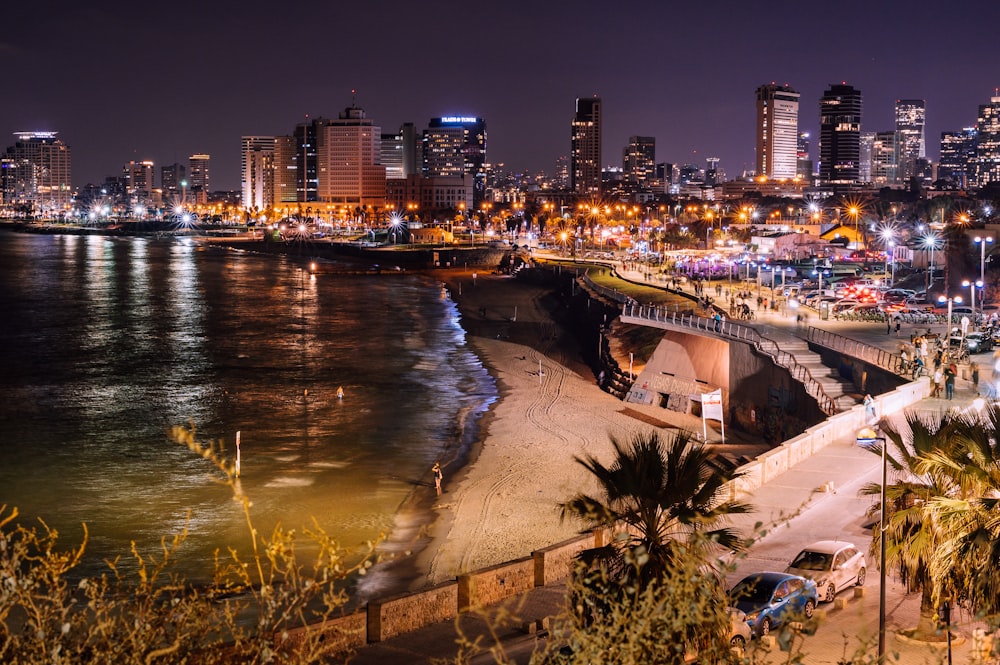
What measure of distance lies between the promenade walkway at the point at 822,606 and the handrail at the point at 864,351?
4.63 m

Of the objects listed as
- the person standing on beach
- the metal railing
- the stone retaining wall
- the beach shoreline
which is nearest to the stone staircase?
the metal railing

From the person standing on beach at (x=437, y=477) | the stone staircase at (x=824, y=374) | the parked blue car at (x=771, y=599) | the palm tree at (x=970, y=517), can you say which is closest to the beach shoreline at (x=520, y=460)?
the person standing on beach at (x=437, y=477)

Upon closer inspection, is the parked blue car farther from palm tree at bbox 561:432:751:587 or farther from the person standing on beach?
the person standing on beach

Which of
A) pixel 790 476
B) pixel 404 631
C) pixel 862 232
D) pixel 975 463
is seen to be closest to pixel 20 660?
pixel 404 631

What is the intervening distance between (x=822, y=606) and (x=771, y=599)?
1309mm

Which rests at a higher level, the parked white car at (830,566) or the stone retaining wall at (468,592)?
the parked white car at (830,566)

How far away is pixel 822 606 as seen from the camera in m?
14.8

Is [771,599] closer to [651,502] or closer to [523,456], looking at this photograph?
[651,502]

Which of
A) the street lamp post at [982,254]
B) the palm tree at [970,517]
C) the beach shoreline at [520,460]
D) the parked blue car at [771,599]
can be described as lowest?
the beach shoreline at [520,460]

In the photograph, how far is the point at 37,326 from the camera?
64.8 metres

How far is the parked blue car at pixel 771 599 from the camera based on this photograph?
1360cm

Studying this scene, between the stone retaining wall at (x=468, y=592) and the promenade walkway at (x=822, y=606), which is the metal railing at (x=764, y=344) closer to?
the promenade walkway at (x=822, y=606)

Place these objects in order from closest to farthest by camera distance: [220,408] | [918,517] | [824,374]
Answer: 1. [918,517]
2. [824,374]
3. [220,408]

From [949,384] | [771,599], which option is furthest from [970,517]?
[949,384]
